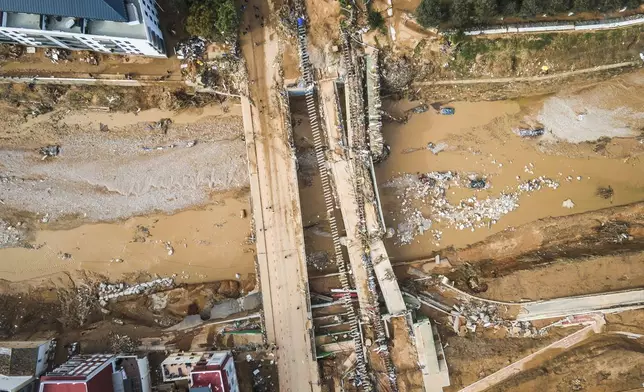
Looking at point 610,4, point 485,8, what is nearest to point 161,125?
point 485,8

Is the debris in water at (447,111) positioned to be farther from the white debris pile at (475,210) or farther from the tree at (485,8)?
the tree at (485,8)

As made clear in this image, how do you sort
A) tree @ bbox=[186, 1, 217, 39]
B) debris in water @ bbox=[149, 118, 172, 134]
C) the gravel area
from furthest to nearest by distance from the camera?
debris in water @ bbox=[149, 118, 172, 134]
the gravel area
tree @ bbox=[186, 1, 217, 39]

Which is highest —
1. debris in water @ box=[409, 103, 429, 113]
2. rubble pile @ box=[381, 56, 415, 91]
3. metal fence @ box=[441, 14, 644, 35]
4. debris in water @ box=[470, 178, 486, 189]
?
metal fence @ box=[441, 14, 644, 35]

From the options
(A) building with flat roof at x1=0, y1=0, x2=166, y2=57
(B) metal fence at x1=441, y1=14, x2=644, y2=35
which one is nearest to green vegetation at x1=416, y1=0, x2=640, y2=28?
(B) metal fence at x1=441, y1=14, x2=644, y2=35

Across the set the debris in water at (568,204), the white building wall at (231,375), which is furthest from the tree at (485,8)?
the white building wall at (231,375)

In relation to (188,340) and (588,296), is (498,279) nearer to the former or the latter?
(588,296)

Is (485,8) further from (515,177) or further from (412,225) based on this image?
(412,225)

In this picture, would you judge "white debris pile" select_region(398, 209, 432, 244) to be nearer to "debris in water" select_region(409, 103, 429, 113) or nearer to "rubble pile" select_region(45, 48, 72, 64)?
"debris in water" select_region(409, 103, 429, 113)

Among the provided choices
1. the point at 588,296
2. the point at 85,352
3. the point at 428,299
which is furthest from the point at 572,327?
the point at 85,352
